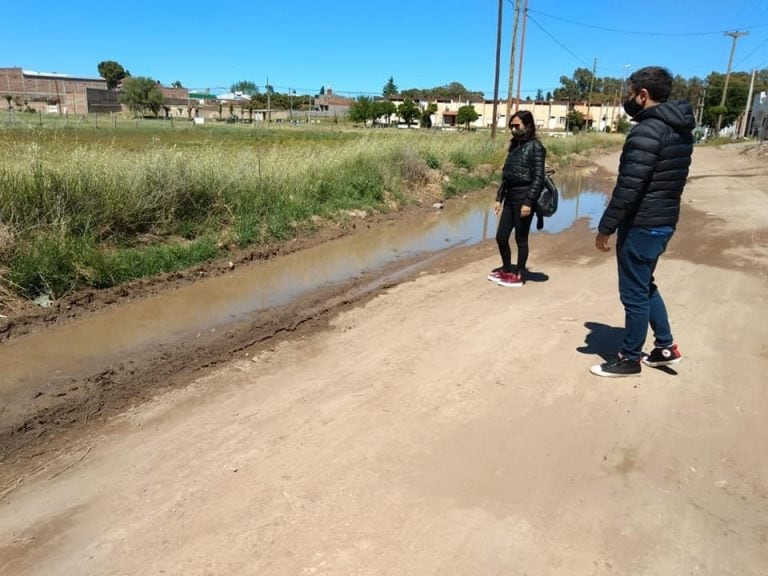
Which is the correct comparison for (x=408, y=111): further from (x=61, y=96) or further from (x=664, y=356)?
(x=664, y=356)

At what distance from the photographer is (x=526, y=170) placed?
6.32 metres

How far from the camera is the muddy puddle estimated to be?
4.97 metres

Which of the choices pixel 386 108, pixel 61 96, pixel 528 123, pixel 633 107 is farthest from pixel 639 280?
pixel 386 108

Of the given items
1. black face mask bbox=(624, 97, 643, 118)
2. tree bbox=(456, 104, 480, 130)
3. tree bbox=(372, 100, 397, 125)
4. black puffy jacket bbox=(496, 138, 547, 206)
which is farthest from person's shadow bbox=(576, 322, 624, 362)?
tree bbox=(456, 104, 480, 130)

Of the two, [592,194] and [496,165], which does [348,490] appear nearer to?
[592,194]

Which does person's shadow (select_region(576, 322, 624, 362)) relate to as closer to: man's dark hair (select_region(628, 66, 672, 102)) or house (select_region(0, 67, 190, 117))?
man's dark hair (select_region(628, 66, 672, 102))

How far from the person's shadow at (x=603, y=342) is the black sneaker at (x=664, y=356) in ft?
0.14

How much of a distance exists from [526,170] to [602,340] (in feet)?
7.37

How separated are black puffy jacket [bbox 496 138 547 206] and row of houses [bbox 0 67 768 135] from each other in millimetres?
59453

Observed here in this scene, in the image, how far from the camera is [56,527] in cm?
274

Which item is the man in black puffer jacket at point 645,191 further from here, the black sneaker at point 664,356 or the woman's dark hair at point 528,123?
the woman's dark hair at point 528,123

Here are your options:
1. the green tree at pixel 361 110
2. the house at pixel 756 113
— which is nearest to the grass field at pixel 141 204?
the house at pixel 756 113

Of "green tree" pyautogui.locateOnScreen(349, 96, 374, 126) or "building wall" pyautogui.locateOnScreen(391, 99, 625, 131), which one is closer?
"green tree" pyautogui.locateOnScreen(349, 96, 374, 126)

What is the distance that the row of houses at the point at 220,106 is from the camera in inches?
2692
